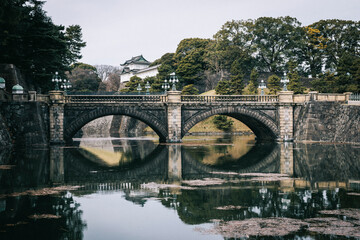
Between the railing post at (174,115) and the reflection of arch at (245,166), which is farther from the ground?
the railing post at (174,115)

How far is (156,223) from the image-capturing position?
11617 mm

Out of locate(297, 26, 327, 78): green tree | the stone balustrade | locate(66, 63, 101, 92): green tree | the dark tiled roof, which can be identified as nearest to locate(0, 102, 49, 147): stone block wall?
the stone balustrade

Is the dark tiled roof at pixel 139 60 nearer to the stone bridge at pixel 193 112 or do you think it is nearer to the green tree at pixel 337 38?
the green tree at pixel 337 38

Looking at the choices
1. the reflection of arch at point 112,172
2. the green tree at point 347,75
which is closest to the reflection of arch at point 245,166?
the reflection of arch at point 112,172

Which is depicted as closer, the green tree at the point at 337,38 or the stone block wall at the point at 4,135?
the stone block wall at the point at 4,135

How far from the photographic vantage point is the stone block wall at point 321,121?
141 feet

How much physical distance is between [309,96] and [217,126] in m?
27.8

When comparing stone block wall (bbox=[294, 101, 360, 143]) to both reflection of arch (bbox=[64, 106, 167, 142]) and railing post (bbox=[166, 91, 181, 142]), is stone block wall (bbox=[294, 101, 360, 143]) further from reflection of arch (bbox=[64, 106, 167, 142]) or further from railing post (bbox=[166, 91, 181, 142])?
reflection of arch (bbox=[64, 106, 167, 142])

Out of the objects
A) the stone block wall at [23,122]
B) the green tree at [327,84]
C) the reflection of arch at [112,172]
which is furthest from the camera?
the green tree at [327,84]

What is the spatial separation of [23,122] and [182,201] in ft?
92.3

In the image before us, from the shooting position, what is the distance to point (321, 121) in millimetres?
45188

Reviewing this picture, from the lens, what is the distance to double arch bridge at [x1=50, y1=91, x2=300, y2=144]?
4216cm

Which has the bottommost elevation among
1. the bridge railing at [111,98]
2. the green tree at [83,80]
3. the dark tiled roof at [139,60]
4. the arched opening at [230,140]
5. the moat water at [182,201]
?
the moat water at [182,201]

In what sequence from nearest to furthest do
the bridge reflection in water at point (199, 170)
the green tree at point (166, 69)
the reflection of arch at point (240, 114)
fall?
the bridge reflection in water at point (199, 170) < the reflection of arch at point (240, 114) < the green tree at point (166, 69)
